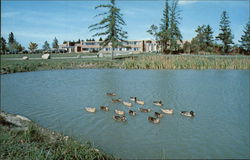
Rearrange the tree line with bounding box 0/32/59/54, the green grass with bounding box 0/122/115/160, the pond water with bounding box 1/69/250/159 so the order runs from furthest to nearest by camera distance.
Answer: the tree line with bounding box 0/32/59/54 < the pond water with bounding box 1/69/250/159 < the green grass with bounding box 0/122/115/160

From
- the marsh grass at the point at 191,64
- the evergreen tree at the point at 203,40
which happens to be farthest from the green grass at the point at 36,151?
the evergreen tree at the point at 203,40

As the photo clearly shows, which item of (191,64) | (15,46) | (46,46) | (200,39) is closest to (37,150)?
(191,64)

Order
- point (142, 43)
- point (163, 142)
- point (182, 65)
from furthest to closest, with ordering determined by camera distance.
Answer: point (142, 43), point (182, 65), point (163, 142)

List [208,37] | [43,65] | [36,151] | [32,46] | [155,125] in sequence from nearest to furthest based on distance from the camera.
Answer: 1. [36,151]
2. [155,125]
3. [43,65]
4. [208,37]
5. [32,46]

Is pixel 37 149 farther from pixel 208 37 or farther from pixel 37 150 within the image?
pixel 208 37

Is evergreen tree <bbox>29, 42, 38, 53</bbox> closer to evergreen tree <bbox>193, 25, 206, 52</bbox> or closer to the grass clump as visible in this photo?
evergreen tree <bbox>193, 25, 206, 52</bbox>

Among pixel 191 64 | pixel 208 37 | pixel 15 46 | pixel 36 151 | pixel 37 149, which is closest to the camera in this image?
pixel 36 151

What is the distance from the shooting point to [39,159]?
12.2 ft

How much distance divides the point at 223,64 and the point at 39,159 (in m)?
26.5

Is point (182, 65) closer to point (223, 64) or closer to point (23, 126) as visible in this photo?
point (223, 64)

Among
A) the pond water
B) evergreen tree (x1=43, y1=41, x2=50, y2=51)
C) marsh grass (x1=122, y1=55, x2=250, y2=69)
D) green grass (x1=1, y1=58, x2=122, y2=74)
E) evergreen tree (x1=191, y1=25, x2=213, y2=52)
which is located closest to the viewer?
the pond water

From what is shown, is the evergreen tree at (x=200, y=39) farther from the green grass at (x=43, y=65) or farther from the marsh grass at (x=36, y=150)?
the marsh grass at (x=36, y=150)

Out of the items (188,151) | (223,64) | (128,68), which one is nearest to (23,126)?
(188,151)

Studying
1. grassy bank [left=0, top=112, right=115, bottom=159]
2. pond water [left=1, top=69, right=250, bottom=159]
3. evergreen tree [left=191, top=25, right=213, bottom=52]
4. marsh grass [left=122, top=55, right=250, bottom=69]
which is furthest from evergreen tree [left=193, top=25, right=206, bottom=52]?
grassy bank [left=0, top=112, right=115, bottom=159]
